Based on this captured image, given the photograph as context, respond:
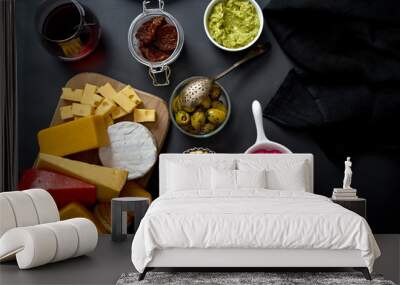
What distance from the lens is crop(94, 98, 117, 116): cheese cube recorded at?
653cm

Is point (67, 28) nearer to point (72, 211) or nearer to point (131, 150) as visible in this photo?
point (131, 150)

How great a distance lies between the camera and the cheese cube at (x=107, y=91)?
21.5 ft

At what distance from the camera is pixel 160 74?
662 centimetres

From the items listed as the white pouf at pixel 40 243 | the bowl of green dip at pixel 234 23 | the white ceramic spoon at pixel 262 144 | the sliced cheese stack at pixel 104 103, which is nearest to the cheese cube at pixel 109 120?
the sliced cheese stack at pixel 104 103

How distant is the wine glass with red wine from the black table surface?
219mm

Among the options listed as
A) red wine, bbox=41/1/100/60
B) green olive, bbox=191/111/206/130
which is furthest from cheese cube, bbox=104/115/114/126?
green olive, bbox=191/111/206/130

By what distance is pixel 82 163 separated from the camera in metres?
6.41

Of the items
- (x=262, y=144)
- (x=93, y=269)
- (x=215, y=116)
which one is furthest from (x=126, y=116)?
(x=93, y=269)

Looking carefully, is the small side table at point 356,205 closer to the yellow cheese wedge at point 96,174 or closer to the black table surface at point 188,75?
the black table surface at point 188,75

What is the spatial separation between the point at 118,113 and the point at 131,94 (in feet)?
0.74

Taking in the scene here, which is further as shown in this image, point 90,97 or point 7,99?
point 90,97

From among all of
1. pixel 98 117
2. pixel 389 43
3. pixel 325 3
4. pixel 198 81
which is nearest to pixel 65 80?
pixel 98 117

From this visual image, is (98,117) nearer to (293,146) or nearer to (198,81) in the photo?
(198,81)

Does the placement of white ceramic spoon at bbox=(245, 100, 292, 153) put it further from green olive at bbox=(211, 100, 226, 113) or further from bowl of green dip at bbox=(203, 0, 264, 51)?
bowl of green dip at bbox=(203, 0, 264, 51)
